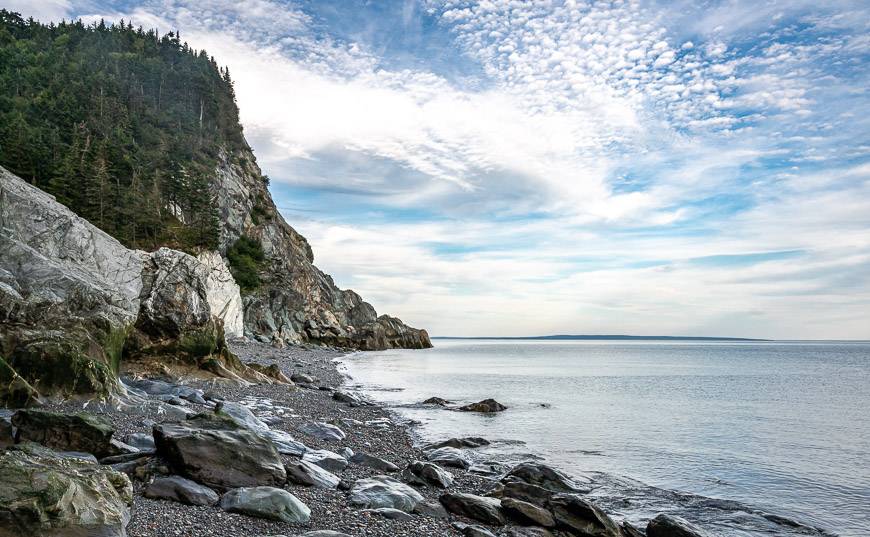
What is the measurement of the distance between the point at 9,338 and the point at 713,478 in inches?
833

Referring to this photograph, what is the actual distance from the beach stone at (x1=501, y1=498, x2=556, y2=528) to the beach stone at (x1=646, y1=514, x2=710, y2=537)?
2.23 m

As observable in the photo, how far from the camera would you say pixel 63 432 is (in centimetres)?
1002

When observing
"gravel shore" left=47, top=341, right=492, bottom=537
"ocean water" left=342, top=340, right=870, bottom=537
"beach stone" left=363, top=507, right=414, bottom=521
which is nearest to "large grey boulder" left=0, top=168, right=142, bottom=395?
"gravel shore" left=47, top=341, right=492, bottom=537

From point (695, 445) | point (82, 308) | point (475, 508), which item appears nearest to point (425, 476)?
point (475, 508)

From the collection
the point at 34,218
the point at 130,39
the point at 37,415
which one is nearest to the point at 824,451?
the point at 37,415

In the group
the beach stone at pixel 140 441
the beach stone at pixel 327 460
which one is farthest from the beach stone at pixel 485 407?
the beach stone at pixel 140 441

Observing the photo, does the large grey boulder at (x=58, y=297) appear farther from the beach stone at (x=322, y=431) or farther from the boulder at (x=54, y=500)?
the boulder at (x=54, y=500)

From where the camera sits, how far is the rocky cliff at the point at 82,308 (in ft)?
47.6

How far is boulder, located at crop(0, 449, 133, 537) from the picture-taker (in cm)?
610

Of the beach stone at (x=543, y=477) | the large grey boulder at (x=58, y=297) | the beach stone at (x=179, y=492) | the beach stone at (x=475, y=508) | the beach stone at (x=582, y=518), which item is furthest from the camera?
the large grey boulder at (x=58, y=297)

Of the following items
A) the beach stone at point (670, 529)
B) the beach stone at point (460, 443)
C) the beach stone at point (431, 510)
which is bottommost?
the beach stone at point (460, 443)

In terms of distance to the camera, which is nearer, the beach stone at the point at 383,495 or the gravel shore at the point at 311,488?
the gravel shore at the point at 311,488

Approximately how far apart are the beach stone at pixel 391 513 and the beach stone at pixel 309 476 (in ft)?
5.08

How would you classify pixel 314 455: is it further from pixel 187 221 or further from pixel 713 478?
pixel 187 221
